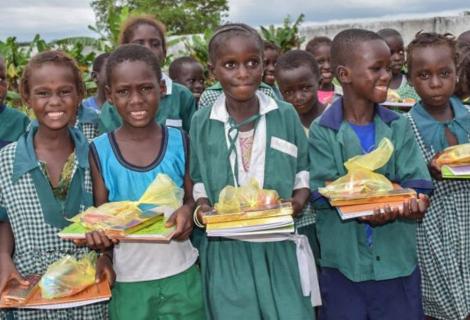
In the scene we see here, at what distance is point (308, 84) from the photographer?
12.7 feet

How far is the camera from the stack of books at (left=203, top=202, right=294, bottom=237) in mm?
2182

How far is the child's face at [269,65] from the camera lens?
5.20m

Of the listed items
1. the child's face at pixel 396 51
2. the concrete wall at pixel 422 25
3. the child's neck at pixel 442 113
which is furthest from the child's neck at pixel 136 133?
the concrete wall at pixel 422 25

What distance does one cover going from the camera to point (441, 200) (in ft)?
9.40

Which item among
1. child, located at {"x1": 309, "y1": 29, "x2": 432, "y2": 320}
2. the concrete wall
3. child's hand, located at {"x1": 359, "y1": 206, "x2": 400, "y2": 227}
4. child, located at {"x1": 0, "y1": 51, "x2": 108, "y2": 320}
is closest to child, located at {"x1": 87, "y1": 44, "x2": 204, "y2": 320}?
child, located at {"x1": 0, "y1": 51, "x2": 108, "y2": 320}

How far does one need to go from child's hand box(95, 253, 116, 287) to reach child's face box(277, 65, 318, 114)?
70.8 inches

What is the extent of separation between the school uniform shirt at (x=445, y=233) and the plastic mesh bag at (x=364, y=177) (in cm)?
53

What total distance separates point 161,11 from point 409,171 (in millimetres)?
23493

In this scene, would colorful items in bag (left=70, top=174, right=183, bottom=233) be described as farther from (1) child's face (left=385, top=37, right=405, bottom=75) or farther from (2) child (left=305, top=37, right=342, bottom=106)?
(1) child's face (left=385, top=37, right=405, bottom=75)

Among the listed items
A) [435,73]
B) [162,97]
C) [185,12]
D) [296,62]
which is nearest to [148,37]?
[162,97]

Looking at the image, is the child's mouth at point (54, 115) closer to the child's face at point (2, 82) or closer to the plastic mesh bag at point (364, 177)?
the child's face at point (2, 82)

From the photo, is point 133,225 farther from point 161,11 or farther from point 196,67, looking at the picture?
point 161,11

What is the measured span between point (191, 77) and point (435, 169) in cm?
324

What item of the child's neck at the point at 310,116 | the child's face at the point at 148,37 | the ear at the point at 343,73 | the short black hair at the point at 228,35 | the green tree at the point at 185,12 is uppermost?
the green tree at the point at 185,12
